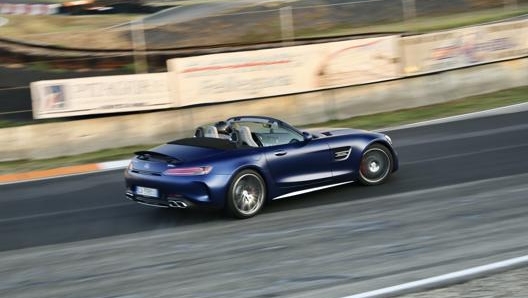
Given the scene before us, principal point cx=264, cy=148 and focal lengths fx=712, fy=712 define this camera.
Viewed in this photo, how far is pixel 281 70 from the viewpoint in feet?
58.5

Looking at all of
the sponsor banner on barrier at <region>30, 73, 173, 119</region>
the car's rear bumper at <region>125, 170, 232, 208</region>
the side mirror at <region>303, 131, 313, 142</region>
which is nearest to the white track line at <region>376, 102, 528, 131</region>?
the sponsor banner on barrier at <region>30, 73, 173, 119</region>

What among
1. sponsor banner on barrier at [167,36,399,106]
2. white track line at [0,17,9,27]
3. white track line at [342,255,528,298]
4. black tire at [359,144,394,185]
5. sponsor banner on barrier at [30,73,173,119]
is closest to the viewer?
white track line at [342,255,528,298]

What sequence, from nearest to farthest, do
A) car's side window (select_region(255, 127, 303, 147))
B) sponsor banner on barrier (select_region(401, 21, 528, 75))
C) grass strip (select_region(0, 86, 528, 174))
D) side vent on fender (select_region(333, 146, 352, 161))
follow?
car's side window (select_region(255, 127, 303, 147)) < side vent on fender (select_region(333, 146, 352, 161)) < grass strip (select_region(0, 86, 528, 174)) < sponsor banner on barrier (select_region(401, 21, 528, 75))

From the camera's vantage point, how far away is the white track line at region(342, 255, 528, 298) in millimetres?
5621

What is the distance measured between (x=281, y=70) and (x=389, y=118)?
3.04m

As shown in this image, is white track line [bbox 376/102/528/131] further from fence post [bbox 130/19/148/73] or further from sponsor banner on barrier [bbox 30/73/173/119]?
fence post [bbox 130/19/148/73]

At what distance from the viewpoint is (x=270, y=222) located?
865 centimetres

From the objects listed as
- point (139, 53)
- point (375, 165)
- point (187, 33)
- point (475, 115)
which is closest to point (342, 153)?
point (375, 165)

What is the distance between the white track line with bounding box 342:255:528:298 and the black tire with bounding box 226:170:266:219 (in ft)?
10.8

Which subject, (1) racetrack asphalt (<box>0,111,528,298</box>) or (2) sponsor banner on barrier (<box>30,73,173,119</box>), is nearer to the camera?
(1) racetrack asphalt (<box>0,111,528,298</box>)

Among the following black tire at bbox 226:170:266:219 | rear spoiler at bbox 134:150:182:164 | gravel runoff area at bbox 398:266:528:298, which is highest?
rear spoiler at bbox 134:150:182:164

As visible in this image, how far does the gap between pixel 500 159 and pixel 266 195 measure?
479 centimetres

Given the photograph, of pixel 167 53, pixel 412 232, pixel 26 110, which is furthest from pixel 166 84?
pixel 412 232

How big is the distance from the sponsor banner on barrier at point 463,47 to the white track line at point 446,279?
1349 centimetres
